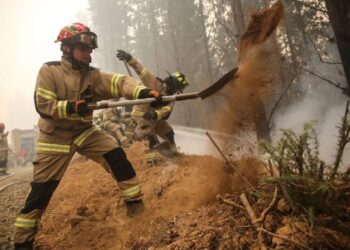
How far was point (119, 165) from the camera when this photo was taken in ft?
13.4

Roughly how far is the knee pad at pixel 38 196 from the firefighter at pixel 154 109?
6.52ft

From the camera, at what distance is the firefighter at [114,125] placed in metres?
9.73

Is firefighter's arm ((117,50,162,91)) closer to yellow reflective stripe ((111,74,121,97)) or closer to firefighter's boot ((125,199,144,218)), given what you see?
yellow reflective stripe ((111,74,121,97))

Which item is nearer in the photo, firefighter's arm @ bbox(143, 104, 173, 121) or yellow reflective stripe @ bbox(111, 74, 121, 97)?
yellow reflective stripe @ bbox(111, 74, 121, 97)

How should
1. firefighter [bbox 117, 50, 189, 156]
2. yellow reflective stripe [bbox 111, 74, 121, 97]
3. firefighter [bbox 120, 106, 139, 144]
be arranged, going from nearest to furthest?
yellow reflective stripe [bbox 111, 74, 121, 97]
firefighter [bbox 117, 50, 189, 156]
firefighter [bbox 120, 106, 139, 144]

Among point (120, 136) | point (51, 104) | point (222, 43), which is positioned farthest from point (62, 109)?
point (222, 43)

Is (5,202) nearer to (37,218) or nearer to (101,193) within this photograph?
(101,193)

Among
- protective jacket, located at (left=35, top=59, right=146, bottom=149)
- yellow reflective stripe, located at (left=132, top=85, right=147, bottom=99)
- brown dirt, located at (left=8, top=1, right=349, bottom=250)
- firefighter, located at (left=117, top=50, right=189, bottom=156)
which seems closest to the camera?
brown dirt, located at (left=8, top=1, right=349, bottom=250)

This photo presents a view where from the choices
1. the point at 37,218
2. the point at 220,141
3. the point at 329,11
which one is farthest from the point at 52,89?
the point at 329,11

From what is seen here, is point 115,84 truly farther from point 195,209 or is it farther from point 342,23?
point 342,23

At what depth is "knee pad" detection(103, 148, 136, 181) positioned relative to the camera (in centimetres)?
405

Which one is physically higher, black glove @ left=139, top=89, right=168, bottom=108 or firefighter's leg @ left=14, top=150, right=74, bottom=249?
black glove @ left=139, top=89, right=168, bottom=108

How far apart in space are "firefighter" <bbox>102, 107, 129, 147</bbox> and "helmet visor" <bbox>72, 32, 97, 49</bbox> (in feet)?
18.6

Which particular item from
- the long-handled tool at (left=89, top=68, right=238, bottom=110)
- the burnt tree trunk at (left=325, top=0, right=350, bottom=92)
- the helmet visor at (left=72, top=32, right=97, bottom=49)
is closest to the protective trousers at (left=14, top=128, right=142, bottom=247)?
the long-handled tool at (left=89, top=68, right=238, bottom=110)
